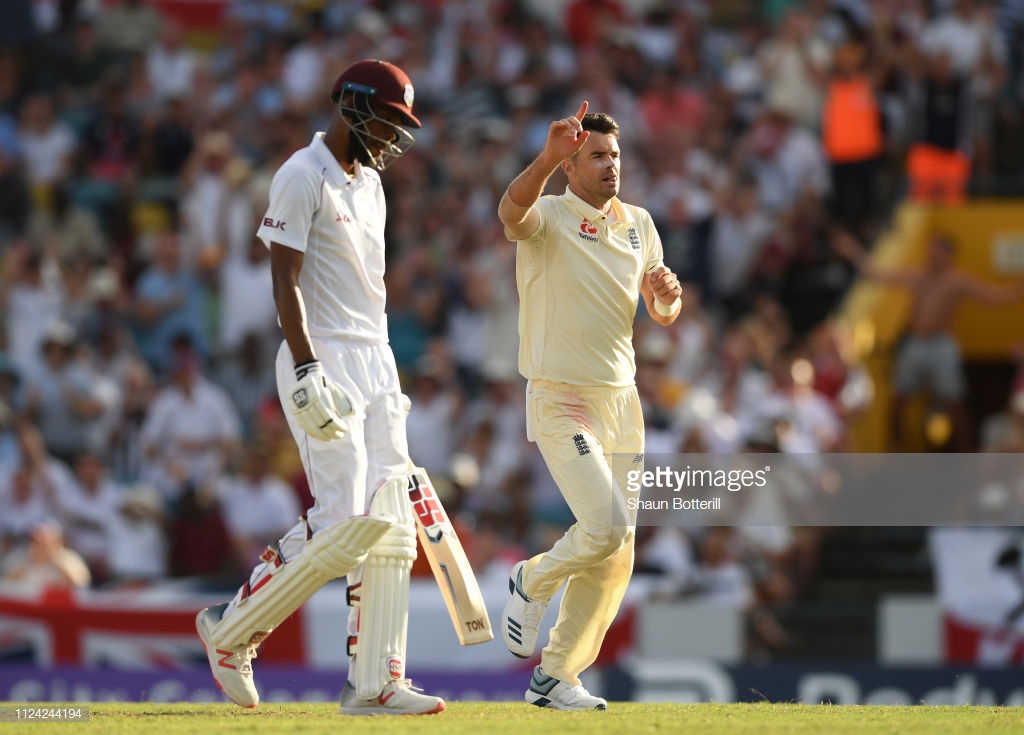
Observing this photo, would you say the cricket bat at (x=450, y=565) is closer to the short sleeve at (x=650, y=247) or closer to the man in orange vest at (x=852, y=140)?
the short sleeve at (x=650, y=247)

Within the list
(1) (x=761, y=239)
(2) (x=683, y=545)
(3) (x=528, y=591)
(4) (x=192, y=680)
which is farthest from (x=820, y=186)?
(3) (x=528, y=591)

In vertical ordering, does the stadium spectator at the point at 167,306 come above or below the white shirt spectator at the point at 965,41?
below

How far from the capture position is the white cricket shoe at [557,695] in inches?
304

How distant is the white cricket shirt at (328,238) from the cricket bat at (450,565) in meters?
0.79

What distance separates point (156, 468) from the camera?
14.5 m

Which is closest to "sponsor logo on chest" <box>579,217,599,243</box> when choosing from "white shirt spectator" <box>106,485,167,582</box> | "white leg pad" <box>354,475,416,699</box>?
"white leg pad" <box>354,475,416,699</box>

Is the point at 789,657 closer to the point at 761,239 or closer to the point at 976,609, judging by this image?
the point at 976,609

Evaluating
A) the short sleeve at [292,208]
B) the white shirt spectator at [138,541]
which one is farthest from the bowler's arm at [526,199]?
the white shirt spectator at [138,541]

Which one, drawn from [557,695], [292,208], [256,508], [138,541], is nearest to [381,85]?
[292,208]

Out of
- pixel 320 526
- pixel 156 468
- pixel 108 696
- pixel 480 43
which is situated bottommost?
pixel 108 696

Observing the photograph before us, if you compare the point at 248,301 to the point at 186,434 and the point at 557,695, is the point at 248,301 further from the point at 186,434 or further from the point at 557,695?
the point at 557,695

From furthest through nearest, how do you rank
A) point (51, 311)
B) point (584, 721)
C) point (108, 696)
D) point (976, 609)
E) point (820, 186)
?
point (820, 186)
point (51, 311)
point (976, 609)
point (108, 696)
point (584, 721)

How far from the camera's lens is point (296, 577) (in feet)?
23.5

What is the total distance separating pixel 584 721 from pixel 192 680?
16.9ft
